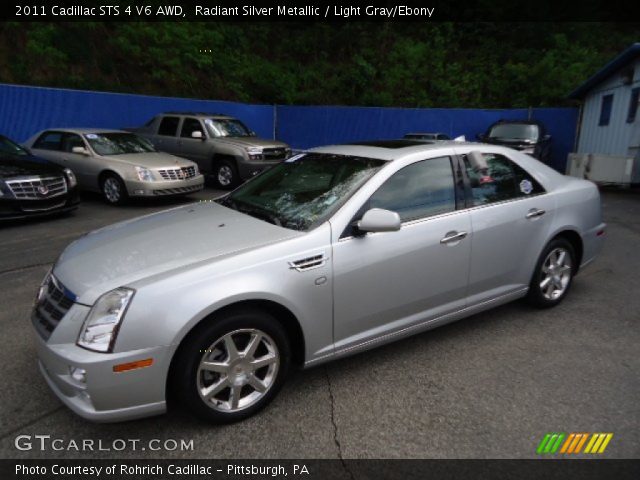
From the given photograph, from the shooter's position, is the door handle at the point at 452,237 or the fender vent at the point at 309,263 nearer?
the fender vent at the point at 309,263

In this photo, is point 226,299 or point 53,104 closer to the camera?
point 226,299

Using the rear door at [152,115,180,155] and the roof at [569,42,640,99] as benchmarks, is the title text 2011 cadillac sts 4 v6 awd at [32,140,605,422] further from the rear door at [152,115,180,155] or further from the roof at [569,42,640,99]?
the roof at [569,42,640,99]

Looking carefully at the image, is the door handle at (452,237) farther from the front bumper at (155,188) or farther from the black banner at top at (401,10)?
the black banner at top at (401,10)

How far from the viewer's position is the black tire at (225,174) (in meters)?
11.3

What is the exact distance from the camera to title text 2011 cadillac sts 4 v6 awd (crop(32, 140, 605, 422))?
2.36 m

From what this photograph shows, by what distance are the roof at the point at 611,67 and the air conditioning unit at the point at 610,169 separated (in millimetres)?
2869

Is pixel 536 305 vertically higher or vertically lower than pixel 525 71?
lower

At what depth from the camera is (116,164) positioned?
29.4 ft

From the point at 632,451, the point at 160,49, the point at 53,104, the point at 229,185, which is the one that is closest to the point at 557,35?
the point at 160,49

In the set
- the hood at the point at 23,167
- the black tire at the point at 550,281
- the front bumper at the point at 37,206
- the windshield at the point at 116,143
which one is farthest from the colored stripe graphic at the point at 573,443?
the windshield at the point at 116,143

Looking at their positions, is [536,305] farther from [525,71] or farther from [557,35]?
[557,35]

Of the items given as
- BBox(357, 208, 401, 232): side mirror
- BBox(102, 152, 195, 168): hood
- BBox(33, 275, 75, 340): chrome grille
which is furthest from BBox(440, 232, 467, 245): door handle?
BBox(102, 152, 195, 168): hood

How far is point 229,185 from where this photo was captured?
11.5 m

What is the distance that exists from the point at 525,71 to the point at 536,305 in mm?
22906
